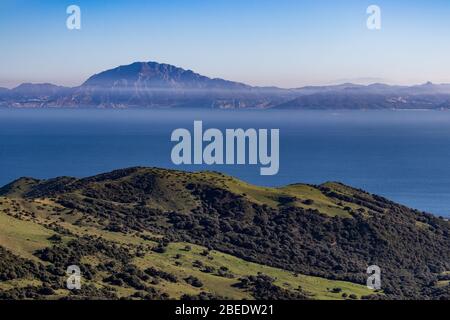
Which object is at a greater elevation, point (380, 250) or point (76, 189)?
point (76, 189)

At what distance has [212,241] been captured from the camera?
108062mm

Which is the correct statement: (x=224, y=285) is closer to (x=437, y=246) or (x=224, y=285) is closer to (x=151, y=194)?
(x=151, y=194)

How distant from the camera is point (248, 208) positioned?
12025 centimetres

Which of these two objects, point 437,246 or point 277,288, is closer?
point 277,288

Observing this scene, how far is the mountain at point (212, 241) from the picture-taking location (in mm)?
75688

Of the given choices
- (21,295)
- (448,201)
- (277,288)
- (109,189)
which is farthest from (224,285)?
(448,201)

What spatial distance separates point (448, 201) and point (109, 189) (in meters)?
108

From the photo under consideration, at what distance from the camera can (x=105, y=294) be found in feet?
224

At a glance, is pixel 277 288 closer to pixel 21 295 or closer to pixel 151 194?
pixel 21 295

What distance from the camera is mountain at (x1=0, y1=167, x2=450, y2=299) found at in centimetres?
7569

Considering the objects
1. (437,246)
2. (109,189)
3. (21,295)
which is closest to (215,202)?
(109,189)

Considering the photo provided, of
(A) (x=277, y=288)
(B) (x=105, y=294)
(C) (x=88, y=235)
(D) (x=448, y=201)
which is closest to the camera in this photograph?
(B) (x=105, y=294)

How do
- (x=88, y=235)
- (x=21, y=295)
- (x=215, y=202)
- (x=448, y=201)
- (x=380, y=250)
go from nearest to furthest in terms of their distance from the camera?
1. (x=21, y=295)
2. (x=88, y=235)
3. (x=380, y=250)
4. (x=215, y=202)
5. (x=448, y=201)

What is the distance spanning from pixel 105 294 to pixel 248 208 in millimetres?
54423
